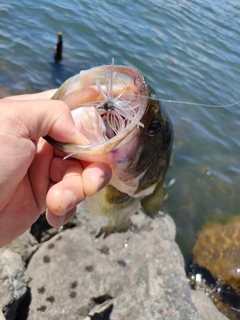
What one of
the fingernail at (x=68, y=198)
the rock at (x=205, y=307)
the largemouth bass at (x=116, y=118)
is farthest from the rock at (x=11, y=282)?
the rock at (x=205, y=307)

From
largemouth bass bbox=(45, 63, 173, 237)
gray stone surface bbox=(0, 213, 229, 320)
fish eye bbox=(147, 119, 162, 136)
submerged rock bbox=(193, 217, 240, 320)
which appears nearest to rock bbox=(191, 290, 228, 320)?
gray stone surface bbox=(0, 213, 229, 320)

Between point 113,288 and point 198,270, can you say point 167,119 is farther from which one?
point 198,270

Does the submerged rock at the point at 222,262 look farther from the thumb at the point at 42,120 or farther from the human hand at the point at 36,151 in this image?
the thumb at the point at 42,120

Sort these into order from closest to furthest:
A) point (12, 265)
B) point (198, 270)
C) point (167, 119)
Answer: point (167, 119) < point (12, 265) < point (198, 270)

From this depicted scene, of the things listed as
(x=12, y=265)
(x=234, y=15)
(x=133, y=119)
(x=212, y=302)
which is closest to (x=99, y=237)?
(x=12, y=265)

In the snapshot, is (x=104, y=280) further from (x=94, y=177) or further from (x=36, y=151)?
(x=94, y=177)

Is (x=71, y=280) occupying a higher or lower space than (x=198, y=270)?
higher

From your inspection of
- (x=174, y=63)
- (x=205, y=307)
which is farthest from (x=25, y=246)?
(x=174, y=63)
